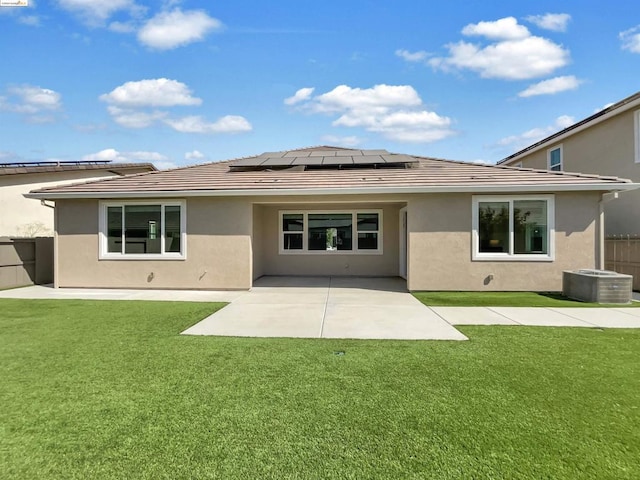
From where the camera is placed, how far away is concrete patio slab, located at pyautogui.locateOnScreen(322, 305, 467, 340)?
5871 mm

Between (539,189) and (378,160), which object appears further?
(378,160)

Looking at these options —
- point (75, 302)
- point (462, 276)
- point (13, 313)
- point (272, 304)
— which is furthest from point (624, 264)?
point (13, 313)

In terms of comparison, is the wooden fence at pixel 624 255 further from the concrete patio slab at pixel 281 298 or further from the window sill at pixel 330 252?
the concrete patio slab at pixel 281 298

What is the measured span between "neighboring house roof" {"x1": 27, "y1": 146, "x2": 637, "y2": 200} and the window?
6733 millimetres

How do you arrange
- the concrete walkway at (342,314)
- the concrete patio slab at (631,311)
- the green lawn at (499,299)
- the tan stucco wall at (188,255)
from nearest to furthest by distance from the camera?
the concrete walkway at (342,314) < the concrete patio slab at (631,311) < the green lawn at (499,299) < the tan stucco wall at (188,255)

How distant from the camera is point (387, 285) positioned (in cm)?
1162

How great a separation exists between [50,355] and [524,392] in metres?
6.00

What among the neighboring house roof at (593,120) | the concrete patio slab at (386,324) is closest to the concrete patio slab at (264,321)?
the concrete patio slab at (386,324)

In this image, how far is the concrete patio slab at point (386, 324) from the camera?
231 inches

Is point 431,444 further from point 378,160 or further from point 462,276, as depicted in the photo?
point 378,160

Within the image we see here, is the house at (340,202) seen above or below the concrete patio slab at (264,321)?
above

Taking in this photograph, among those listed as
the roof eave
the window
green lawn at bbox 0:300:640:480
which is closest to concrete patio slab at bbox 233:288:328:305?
the roof eave

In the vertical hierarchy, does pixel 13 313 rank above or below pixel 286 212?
below

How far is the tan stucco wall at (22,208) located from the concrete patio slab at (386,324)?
16075mm
